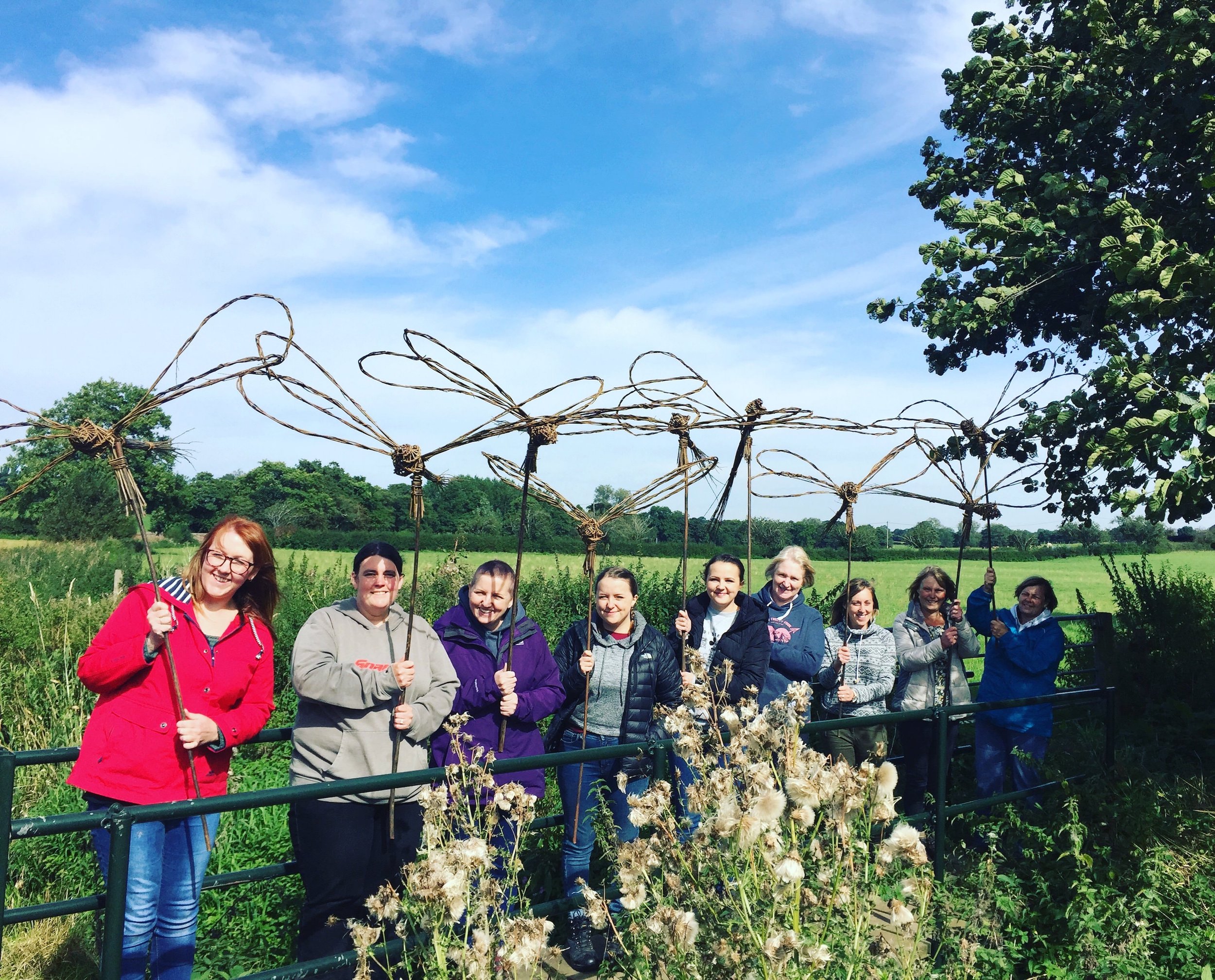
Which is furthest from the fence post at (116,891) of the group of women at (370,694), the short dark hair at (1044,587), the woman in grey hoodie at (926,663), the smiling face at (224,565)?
the short dark hair at (1044,587)

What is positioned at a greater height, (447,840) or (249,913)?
(447,840)

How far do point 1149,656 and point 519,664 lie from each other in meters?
7.79

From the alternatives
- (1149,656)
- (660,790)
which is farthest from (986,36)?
(660,790)

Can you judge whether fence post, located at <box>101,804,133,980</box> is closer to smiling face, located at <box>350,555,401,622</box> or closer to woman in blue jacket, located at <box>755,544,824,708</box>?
smiling face, located at <box>350,555,401,622</box>

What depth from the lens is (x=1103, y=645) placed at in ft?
21.8

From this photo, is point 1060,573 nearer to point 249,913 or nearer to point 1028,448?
point 1028,448

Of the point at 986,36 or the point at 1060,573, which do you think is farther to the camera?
the point at 1060,573

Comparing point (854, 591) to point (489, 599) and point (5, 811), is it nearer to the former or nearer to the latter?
point (489, 599)

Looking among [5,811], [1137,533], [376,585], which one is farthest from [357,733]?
[1137,533]

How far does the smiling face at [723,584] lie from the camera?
4.34m

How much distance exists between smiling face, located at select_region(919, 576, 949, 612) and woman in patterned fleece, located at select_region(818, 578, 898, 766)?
400 mm

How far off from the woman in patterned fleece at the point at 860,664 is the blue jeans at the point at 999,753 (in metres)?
0.67

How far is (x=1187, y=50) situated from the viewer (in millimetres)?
5344

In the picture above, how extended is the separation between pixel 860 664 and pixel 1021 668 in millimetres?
1044
